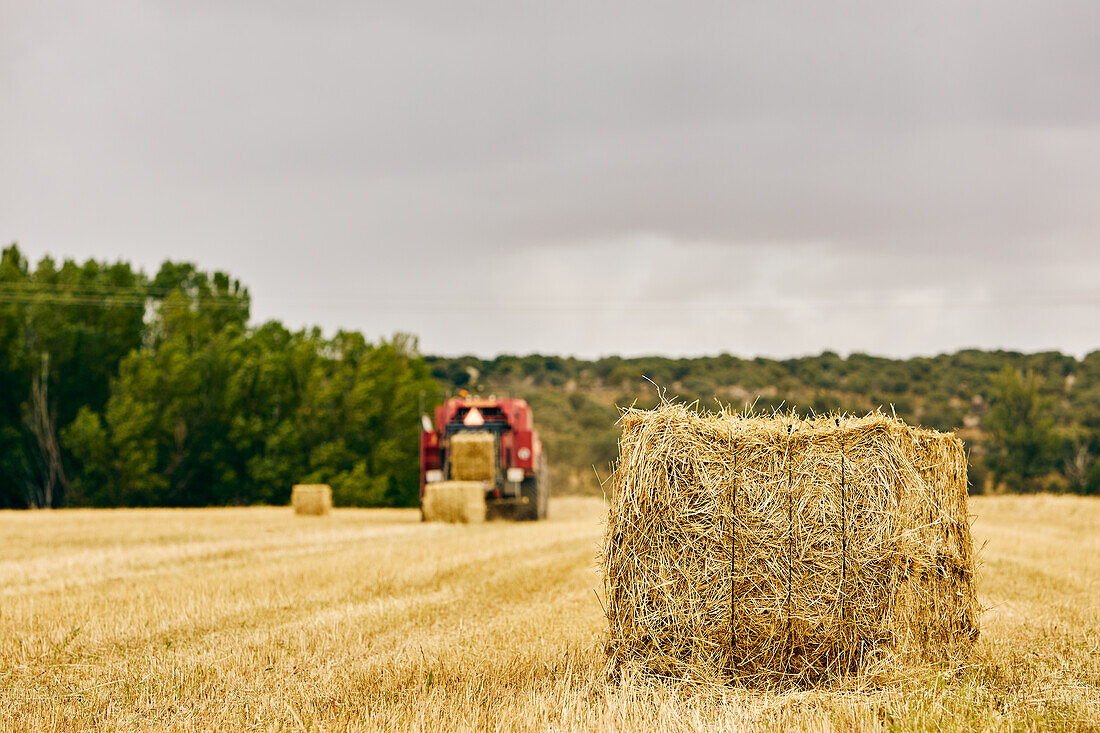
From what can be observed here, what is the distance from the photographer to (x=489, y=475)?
19.3 meters

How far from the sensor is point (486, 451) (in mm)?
19234

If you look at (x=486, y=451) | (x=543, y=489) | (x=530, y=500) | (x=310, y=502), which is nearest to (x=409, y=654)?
(x=486, y=451)

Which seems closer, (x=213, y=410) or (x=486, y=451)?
(x=486, y=451)

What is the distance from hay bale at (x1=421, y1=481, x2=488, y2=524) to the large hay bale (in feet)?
42.3

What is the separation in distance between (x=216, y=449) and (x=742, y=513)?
37170 mm

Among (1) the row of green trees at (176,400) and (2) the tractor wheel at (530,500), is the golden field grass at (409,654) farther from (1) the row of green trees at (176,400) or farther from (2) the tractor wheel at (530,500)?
(1) the row of green trees at (176,400)

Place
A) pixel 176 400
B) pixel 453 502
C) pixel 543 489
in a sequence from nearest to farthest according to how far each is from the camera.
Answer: pixel 453 502
pixel 543 489
pixel 176 400

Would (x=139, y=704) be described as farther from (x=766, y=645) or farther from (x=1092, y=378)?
(x=1092, y=378)

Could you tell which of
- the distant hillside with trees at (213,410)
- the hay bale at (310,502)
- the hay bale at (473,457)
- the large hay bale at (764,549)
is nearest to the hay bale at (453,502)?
the hay bale at (473,457)

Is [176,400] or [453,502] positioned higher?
[176,400]

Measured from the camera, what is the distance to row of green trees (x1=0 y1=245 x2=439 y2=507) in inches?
1430

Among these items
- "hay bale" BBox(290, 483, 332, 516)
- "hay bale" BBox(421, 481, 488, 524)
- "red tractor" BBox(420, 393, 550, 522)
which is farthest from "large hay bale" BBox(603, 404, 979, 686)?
"hay bale" BBox(290, 483, 332, 516)

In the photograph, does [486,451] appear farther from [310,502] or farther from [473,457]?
[310,502]

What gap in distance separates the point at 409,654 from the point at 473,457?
13266 mm
